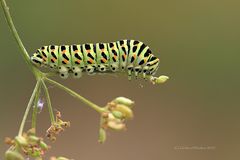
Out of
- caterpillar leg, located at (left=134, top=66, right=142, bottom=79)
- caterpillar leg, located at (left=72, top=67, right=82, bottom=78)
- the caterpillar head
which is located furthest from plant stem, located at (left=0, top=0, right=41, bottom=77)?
caterpillar leg, located at (left=134, top=66, right=142, bottom=79)

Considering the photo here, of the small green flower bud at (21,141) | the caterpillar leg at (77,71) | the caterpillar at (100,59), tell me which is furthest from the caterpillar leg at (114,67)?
the small green flower bud at (21,141)

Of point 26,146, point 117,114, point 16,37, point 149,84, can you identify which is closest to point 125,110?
point 117,114

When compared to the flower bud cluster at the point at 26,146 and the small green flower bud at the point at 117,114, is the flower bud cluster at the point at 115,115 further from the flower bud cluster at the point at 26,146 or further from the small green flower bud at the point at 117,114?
the flower bud cluster at the point at 26,146

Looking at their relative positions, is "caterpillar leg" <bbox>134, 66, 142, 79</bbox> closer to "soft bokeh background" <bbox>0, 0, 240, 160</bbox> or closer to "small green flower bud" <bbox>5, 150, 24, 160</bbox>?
"small green flower bud" <bbox>5, 150, 24, 160</bbox>

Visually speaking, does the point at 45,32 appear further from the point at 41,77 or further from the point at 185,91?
the point at 41,77

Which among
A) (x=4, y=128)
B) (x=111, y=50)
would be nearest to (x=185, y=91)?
(x=4, y=128)
